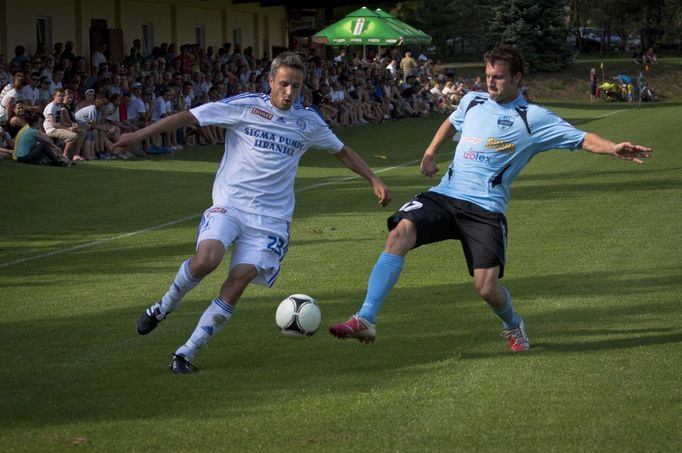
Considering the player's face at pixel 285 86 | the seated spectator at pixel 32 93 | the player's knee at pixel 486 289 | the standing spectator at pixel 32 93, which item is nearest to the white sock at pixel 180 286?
the player's face at pixel 285 86

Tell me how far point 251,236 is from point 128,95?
19573mm

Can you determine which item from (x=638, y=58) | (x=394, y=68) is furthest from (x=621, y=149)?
(x=638, y=58)

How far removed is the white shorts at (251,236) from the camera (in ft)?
24.2

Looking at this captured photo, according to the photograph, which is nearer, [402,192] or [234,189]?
[234,189]

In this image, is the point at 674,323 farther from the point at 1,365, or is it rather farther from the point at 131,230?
the point at 131,230

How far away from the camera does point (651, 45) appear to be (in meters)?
77.8

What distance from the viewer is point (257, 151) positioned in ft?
24.9

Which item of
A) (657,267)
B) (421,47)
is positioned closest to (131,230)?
(657,267)

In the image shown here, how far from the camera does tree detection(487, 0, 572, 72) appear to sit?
206 feet

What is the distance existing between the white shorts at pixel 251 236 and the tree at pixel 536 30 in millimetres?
55748

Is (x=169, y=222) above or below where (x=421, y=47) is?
below

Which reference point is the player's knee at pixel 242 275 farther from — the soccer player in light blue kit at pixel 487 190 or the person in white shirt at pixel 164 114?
the person in white shirt at pixel 164 114

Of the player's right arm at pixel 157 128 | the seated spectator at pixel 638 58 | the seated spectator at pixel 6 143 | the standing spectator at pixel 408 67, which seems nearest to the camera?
the player's right arm at pixel 157 128

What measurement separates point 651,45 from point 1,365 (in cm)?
7509
